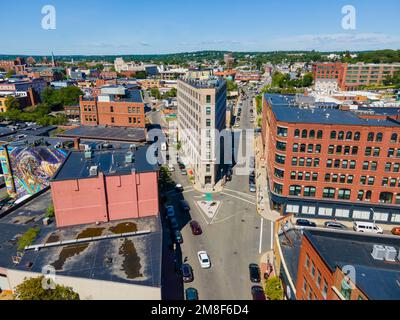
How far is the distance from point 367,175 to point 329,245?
30.4 metres

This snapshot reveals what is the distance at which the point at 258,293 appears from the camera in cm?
3531

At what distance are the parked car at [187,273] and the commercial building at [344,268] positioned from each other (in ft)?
39.5

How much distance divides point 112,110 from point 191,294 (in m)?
58.9

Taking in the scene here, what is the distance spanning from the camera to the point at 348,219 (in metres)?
53.7

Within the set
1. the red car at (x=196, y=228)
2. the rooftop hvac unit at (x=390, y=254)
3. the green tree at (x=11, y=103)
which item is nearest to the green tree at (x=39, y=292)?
the rooftop hvac unit at (x=390, y=254)

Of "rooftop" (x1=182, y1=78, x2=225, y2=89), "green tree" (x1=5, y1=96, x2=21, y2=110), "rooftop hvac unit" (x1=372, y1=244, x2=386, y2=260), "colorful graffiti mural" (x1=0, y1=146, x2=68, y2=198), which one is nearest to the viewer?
"rooftop hvac unit" (x1=372, y1=244, x2=386, y2=260)

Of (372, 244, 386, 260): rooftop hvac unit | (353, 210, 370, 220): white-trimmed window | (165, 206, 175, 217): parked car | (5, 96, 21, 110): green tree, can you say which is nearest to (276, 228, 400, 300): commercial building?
(372, 244, 386, 260): rooftop hvac unit

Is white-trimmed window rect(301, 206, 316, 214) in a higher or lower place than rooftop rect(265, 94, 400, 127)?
lower

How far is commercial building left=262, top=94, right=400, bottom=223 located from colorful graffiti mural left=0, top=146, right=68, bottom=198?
42.1 metres

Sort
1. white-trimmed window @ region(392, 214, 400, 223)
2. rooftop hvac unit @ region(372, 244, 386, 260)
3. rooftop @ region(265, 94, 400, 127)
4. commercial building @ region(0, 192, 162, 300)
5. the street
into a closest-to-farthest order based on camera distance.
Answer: rooftop hvac unit @ region(372, 244, 386, 260)
commercial building @ region(0, 192, 162, 300)
the street
rooftop @ region(265, 94, 400, 127)
white-trimmed window @ region(392, 214, 400, 223)

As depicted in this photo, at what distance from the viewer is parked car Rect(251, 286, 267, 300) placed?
1363 inches

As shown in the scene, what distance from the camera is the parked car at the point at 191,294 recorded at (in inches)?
1377

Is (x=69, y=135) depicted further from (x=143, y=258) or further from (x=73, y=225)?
(x=143, y=258)

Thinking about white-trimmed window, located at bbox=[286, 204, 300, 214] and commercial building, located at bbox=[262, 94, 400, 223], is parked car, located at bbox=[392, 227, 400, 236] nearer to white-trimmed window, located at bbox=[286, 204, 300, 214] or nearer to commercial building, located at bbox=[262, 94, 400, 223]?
commercial building, located at bbox=[262, 94, 400, 223]
